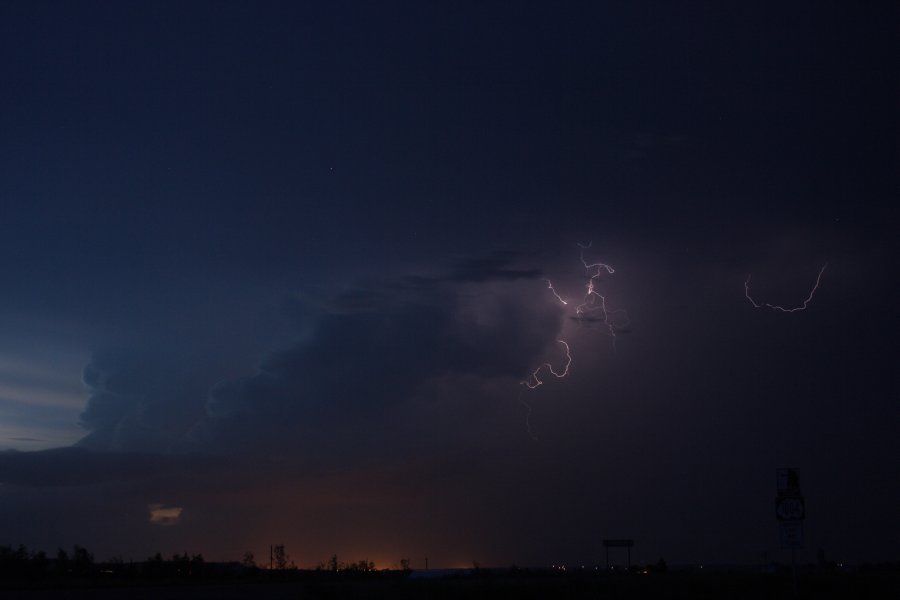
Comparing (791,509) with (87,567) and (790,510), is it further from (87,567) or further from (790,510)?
(87,567)

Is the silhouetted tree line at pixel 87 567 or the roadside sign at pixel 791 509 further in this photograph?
the silhouetted tree line at pixel 87 567

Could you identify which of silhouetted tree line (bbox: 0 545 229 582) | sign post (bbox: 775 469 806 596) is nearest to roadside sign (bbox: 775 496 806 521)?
sign post (bbox: 775 469 806 596)

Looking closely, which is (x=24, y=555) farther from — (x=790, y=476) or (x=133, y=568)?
(x=790, y=476)

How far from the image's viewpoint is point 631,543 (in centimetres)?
6831

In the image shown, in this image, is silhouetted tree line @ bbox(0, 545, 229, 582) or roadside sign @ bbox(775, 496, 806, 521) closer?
roadside sign @ bbox(775, 496, 806, 521)

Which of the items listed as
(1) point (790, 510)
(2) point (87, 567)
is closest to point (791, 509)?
(1) point (790, 510)

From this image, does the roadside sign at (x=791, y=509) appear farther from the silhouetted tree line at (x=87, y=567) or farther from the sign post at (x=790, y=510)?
the silhouetted tree line at (x=87, y=567)

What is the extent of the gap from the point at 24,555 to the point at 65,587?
28707 millimetres

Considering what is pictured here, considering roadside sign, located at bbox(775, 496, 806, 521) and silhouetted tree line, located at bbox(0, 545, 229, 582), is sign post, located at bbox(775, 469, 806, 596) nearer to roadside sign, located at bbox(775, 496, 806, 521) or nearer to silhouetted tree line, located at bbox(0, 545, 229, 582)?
roadside sign, located at bbox(775, 496, 806, 521)

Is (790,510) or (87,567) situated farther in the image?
(87,567)

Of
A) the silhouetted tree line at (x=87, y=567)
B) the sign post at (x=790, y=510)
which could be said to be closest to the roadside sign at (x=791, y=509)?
the sign post at (x=790, y=510)

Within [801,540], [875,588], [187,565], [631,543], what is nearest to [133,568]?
[187,565]

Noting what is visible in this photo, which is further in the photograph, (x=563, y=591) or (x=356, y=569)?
(x=356, y=569)

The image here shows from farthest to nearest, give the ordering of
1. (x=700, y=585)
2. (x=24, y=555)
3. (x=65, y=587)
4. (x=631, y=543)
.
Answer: (x=24, y=555) < (x=631, y=543) < (x=65, y=587) < (x=700, y=585)
